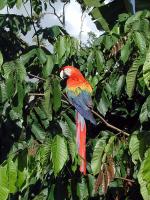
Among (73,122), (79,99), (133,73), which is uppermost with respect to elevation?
(133,73)

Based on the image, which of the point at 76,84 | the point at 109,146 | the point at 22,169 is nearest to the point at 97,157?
the point at 109,146

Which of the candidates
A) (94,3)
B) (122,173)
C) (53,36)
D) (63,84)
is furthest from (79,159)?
(94,3)

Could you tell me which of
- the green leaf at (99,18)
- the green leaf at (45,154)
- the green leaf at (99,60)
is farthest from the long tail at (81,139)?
the green leaf at (99,18)

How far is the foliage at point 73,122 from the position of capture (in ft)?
4.99

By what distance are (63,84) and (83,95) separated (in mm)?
264

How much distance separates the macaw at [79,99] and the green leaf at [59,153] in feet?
1.03

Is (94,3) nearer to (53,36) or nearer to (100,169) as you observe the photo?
(53,36)

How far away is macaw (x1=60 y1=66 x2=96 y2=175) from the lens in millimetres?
1835

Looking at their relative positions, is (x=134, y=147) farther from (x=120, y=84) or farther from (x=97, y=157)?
(x=120, y=84)

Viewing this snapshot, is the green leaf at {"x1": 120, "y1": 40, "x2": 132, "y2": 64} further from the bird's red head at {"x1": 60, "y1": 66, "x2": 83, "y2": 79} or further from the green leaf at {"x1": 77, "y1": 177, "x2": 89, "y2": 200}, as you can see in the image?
the green leaf at {"x1": 77, "y1": 177, "x2": 89, "y2": 200}

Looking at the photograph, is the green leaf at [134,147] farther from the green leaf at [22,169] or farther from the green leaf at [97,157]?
the green leaf at [22,169]

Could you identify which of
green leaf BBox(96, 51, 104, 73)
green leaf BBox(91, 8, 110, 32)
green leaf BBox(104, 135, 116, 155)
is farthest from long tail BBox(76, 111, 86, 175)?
green leaf BBox(91, 8, 110, 32)

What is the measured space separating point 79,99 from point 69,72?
0.19 meters

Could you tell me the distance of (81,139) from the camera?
1.80 metres
